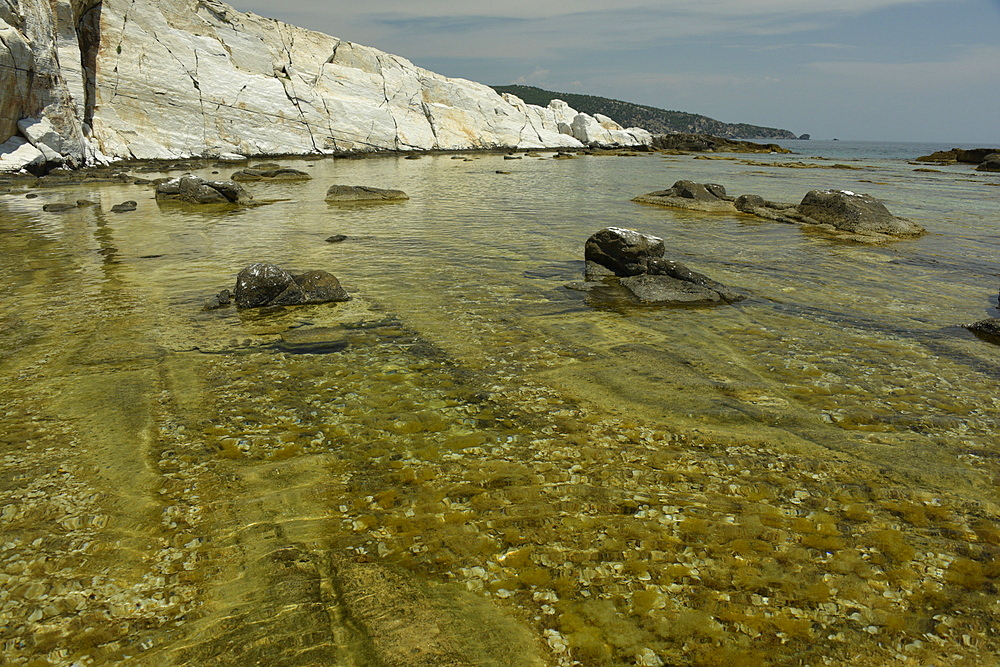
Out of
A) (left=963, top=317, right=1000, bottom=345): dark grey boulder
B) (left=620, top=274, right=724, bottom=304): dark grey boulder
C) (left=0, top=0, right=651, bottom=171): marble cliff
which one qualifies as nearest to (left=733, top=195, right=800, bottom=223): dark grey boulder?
(left=620, top=274, right=724, bottom=304): dark grey boulder

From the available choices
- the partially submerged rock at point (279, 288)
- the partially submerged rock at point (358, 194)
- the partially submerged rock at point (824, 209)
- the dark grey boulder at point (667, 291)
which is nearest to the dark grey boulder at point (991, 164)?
the partially submerged rock at point (824, 209)

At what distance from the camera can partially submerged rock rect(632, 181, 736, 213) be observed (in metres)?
19.9

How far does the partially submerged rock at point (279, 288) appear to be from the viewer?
25.9 feet

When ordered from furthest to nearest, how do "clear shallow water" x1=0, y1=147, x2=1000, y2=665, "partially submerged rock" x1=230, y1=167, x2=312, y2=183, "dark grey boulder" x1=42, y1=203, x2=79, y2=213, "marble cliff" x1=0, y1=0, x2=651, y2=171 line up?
"partially submerged rock" x1=230, y1=167, x2=312, y2=183
"marble cliff" x1=0, y1=0, x2=651, y2=171
"dark grey boulder" x1=42, y1=203, x2=79, y2=213
"clear shallow water" x1=0, y1=147, x2=1000, y2=665

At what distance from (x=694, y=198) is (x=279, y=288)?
16780mm

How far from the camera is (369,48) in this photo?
62.0 metres

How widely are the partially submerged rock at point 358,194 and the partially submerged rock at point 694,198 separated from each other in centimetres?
967

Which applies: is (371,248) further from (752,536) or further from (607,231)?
(752,536)

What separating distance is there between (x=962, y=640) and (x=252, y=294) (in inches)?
316

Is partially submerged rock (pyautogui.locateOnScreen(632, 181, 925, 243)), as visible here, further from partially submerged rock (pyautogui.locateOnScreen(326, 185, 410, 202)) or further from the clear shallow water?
partially submerged rock (pyautogui.locateOnScreen(326, 185, 410, 202))

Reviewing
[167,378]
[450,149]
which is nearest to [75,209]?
[167,378]

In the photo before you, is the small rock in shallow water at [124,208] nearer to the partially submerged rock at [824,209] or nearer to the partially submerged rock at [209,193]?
the partially submerged rock at [209,193]

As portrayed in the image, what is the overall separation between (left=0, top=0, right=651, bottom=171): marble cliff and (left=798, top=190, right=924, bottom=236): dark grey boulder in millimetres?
34150

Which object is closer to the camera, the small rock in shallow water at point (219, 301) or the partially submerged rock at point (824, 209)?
the small rock in shallow water at point (219, 301)
